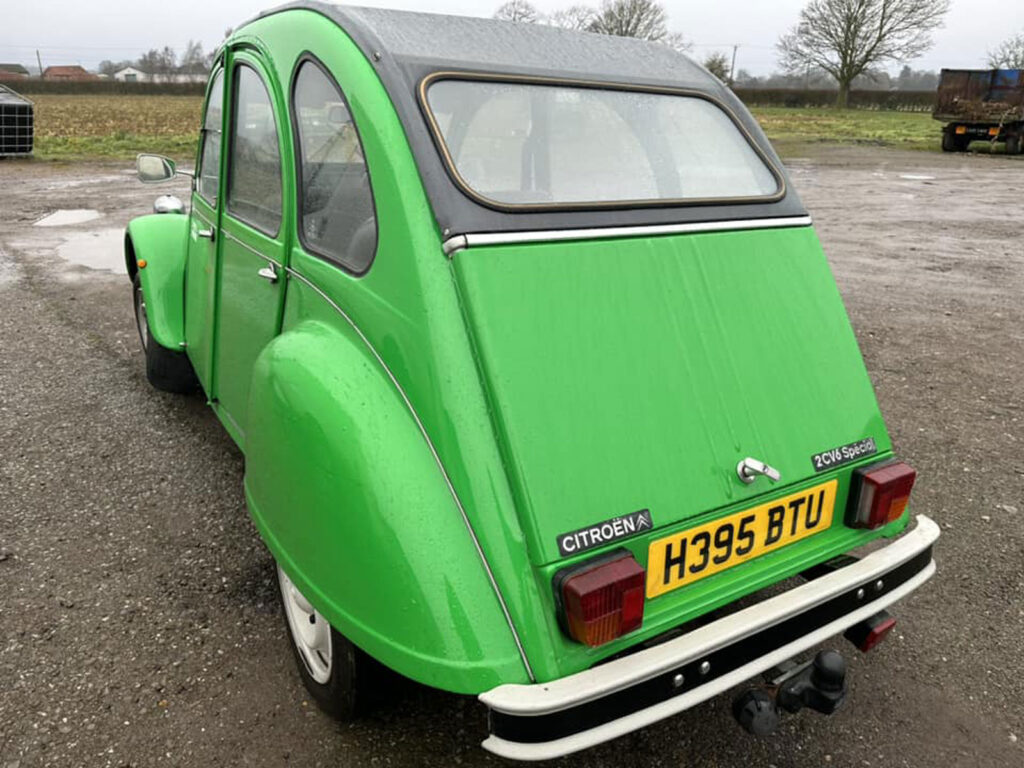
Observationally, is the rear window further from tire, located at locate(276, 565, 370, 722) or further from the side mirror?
the side mirror

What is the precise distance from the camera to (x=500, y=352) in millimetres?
1849

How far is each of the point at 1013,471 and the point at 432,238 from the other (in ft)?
11.5

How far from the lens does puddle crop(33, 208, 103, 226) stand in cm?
973

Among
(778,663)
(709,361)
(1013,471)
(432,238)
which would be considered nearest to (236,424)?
(432,238)

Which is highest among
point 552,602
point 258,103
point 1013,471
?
point 258,103

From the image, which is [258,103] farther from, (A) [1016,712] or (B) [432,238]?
(A) [1016,712]

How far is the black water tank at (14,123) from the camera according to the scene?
15234 millimetres

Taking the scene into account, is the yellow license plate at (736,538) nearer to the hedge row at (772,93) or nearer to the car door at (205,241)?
the car door at (205,241)

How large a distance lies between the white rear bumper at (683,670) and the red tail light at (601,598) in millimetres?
76

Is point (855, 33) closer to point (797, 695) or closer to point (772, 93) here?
point (772, 93)

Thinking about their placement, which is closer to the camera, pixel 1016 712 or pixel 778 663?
pixel 778 663

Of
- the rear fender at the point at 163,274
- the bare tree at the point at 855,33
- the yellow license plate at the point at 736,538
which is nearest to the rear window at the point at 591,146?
the yellow license plate at the point at 736,538

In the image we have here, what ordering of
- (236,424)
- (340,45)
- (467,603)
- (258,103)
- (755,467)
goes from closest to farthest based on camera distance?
(467,603), (755,467), (340,45), (258,103), (236,424)

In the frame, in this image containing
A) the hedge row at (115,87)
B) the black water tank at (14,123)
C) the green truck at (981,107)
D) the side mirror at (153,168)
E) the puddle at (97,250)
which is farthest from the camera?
the hedge row at (115,87)
